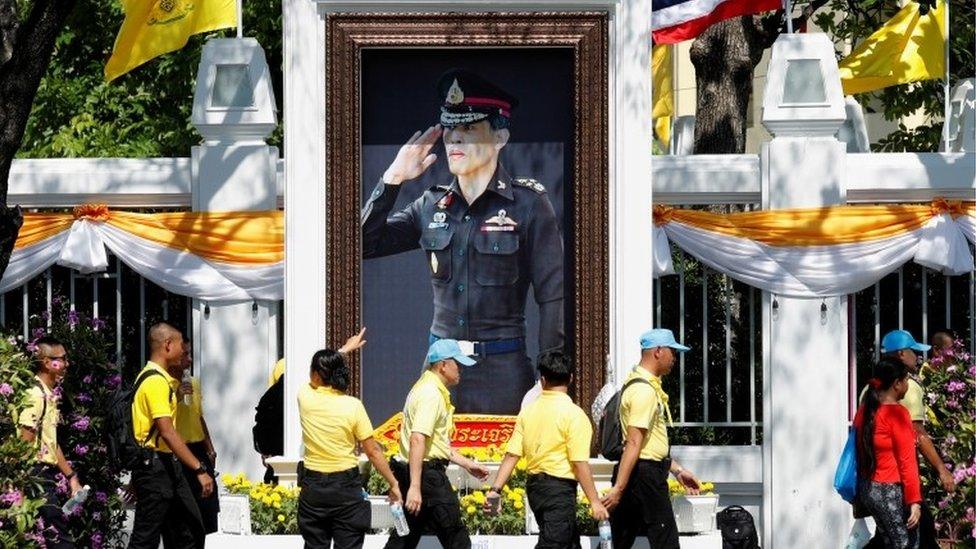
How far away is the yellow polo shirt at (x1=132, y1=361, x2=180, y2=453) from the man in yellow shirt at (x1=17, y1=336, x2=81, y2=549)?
623 millimetres

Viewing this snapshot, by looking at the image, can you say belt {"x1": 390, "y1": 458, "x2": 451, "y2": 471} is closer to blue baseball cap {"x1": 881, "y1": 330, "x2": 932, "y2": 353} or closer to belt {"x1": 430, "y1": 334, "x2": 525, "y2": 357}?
belt {"x1": 430, "y1": 334, "x2": 525, "y2": 357}

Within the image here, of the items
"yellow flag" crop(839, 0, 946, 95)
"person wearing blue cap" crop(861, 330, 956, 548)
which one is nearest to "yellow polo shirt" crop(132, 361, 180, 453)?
"person wearing blue cap" crop(861, 330, 956, 548)

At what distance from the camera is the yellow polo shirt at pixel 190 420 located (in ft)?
47.2

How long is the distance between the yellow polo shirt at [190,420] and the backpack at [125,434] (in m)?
0.54

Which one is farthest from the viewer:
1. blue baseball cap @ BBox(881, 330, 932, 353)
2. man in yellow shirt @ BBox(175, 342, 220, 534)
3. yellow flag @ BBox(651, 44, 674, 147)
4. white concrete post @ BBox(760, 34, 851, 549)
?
yellow flag @ BBox(651, 44, 674, 147)

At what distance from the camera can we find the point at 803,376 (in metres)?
16.0

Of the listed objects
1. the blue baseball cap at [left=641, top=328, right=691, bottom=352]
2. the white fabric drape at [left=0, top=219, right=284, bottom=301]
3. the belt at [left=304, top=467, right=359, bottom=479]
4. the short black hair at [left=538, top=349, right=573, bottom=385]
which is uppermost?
the white fabric drape at [left=0, top=219, right=284, bottom=301]

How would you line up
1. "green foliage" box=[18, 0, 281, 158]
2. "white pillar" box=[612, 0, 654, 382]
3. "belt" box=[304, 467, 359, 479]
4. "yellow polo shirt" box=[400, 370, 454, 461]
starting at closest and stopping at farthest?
"yellow polo shirt" box=[400, 370, 454, 461] < "belt" box=[304, 467, 359, 479] < "white pillar" box=[612, 0, 654, 382] < "green foliage" box=[18, 0, 281, 158]

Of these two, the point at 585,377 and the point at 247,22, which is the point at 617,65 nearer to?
the point at 585,377

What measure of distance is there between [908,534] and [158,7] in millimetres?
6842

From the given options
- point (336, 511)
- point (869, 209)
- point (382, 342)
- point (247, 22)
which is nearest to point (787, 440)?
point (869, 209)

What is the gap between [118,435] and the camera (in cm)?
1374

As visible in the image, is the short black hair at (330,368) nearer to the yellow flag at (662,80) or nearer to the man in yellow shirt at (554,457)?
the man in yellow shirt at (554,457)

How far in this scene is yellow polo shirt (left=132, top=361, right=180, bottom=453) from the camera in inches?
534
